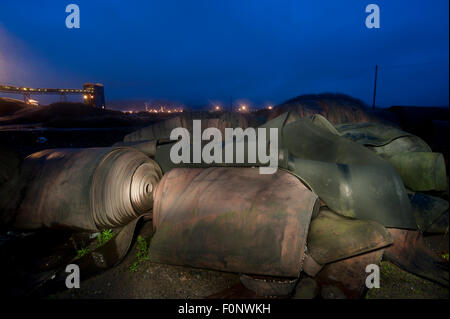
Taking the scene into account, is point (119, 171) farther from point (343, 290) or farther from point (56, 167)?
point (343, 290)

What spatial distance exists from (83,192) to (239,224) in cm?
204

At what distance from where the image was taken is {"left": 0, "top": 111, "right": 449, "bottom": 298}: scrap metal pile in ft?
5.87

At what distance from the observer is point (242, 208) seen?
1.92 metres

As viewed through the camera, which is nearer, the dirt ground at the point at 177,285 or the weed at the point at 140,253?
the dirt ground at the point at 177,285

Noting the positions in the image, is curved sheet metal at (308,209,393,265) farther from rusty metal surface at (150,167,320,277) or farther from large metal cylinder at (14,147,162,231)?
large metal cylinder at (14,147,162,231)

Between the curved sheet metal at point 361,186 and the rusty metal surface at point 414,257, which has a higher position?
the curved sheet metal at point 361,186

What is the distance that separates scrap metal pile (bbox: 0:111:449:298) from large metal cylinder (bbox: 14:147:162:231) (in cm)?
1

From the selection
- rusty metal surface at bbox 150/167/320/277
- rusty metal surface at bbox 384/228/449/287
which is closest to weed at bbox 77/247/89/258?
rusty metal surface at bbox 150/167/320/277

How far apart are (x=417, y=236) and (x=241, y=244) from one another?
81.1 inches

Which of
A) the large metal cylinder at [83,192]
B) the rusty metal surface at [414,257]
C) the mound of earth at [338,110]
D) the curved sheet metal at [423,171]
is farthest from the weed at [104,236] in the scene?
the mound of earth at [338,110]

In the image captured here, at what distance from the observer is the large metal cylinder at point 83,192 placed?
264cm

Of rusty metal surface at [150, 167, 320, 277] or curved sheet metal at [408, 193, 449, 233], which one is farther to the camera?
curved sheet metal at [408, 193, 449, 233]

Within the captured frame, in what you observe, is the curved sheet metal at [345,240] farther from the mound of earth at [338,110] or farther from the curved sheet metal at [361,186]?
the mound of earth at [338,110]

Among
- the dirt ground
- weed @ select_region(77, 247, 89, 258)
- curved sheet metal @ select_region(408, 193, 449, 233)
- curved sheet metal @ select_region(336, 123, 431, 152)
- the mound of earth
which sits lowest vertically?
the dirt ground
